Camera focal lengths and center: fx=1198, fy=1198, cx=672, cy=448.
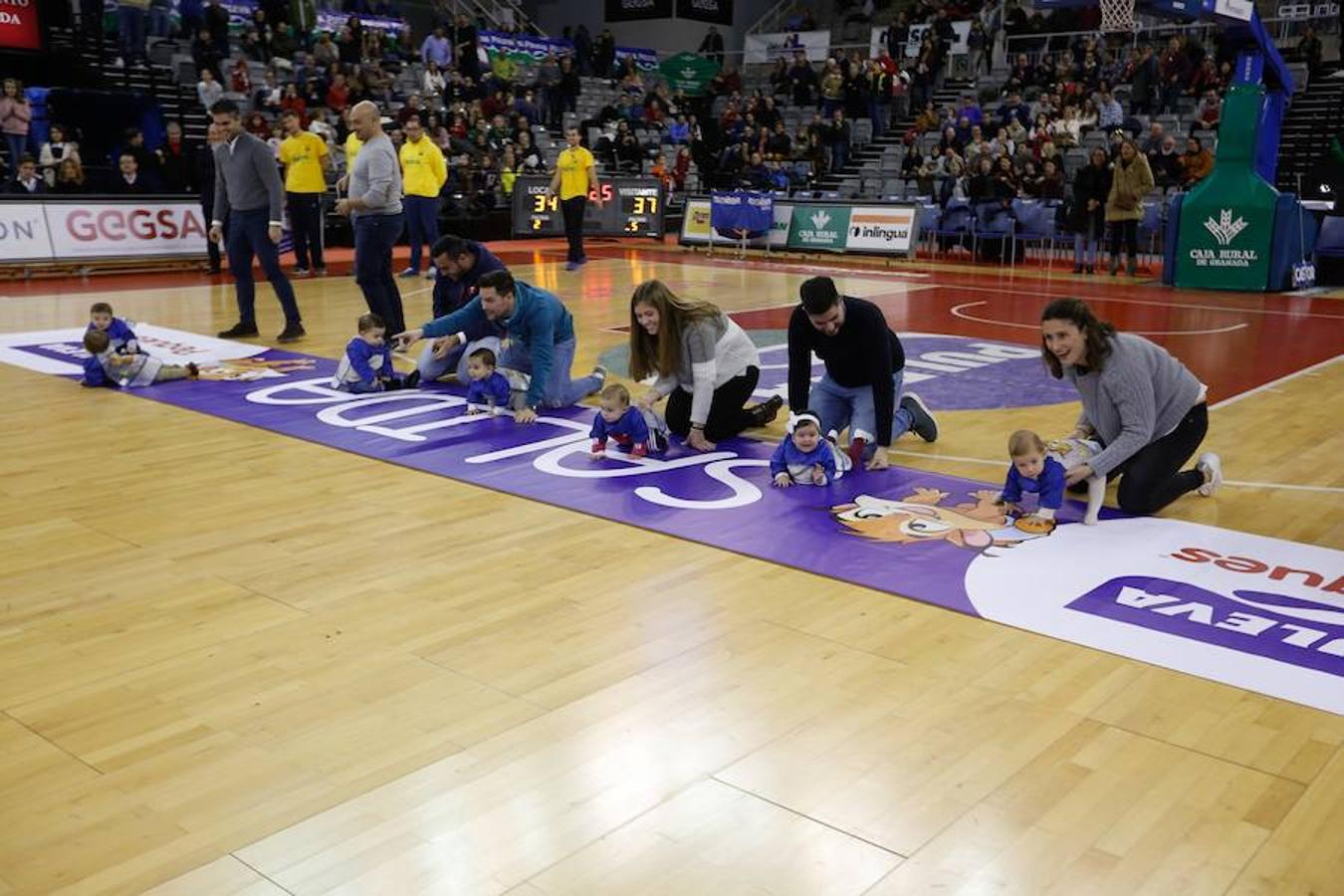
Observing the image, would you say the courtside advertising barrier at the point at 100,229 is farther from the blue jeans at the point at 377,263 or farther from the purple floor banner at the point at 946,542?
the purple floor banner at the point at 946,542

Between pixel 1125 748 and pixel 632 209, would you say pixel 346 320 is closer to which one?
pixel 1125 748

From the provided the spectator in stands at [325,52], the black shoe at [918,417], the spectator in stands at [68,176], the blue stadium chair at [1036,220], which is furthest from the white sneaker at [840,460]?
the spectator in stands at [325,52]

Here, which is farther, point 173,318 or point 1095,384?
point 173,318

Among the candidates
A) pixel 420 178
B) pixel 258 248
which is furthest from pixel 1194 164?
pixel 258 248

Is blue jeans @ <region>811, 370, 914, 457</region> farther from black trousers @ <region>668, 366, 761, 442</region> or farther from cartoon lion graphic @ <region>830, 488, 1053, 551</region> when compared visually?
cartoon lion graphic @ <region>830, 488, 1053, 551</region>

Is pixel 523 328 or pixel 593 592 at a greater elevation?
pixel 523 328

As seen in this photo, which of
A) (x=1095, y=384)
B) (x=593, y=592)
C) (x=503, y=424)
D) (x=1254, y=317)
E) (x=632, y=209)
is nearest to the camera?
(x=593, y=592)

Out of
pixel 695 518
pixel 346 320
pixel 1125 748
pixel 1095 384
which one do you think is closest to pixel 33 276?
pixel 346 320

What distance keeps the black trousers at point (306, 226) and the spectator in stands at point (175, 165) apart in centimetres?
280

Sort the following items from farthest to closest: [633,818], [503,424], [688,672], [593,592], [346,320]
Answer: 1. [346,320]
2. [503,424]
3. [593,592]
4. [688,672]
5. [633,818]

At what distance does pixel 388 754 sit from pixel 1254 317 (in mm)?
11293

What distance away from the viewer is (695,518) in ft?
16.9

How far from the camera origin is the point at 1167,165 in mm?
18500

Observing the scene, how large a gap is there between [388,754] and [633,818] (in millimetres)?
702
